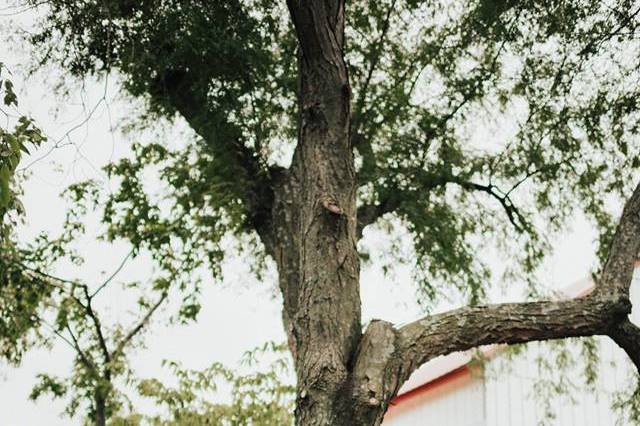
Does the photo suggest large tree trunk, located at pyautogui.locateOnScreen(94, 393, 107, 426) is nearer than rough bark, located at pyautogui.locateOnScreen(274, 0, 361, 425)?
No

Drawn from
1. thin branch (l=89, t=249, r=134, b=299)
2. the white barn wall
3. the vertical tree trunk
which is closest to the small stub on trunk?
the vertical tree trunk

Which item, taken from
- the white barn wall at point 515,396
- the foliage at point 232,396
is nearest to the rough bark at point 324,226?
the foliage at point 232,396

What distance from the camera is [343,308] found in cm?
564

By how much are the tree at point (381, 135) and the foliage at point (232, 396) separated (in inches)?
66.3

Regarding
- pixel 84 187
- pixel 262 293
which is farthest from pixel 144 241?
pixel 262 293

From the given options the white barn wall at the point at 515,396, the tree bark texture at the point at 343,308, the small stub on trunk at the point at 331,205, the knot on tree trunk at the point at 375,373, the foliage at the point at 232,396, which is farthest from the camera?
the white barn wall at the point at 515,396

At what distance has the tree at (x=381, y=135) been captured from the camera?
5789 millimetres

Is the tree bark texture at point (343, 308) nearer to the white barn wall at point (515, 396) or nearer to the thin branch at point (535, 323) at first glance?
the thin branch at point (535, 323)

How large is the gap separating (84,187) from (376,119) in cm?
287

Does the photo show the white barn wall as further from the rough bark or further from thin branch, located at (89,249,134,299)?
the rough bark

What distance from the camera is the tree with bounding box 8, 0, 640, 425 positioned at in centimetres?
579

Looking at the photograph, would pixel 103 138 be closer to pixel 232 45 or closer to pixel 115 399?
pixel 232 45

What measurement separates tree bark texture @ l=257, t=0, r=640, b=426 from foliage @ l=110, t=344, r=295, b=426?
14.2 ft

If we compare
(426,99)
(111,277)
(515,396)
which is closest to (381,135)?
(426,99)
